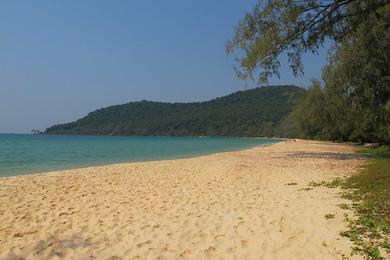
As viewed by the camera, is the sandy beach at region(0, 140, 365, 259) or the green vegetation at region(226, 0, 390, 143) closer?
the sandy beach at region(0, 140, 365, 259)

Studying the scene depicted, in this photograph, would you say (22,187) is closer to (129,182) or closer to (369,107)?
(129,182)

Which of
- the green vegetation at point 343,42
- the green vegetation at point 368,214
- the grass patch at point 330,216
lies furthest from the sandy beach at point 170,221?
the green vegetation at point 343,42

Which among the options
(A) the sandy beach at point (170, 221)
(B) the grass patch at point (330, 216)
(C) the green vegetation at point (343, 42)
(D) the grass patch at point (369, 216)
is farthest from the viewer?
(C) the green vegetation at point (343, 42)

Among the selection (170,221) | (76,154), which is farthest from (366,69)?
(76,154)

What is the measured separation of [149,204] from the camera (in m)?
10.4

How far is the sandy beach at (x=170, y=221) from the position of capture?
659 cm

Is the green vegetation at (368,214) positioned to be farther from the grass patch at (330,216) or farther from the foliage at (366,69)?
the foliage at (366,69)

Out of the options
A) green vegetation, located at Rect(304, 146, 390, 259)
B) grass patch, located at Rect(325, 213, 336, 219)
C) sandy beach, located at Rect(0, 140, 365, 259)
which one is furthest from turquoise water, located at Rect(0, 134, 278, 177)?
grass patch, located at Rect(325, 213, 336, 219)

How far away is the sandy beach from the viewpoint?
260 inches

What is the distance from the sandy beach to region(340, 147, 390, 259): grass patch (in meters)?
0.29

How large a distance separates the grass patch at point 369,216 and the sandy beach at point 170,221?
0.95ft

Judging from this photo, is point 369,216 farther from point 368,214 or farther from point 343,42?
point 343,42

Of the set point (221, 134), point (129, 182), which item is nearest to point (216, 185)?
point (129, 182)

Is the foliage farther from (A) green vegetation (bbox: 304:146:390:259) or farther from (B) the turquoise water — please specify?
(B) the turquoise water
